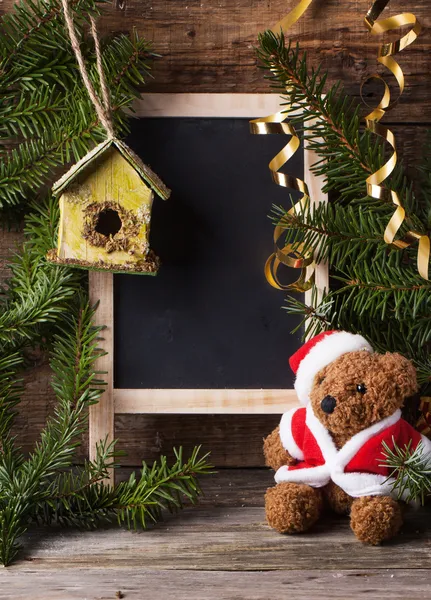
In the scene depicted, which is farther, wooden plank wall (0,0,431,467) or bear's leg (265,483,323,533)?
wooden plank wall (0,0,431,467)

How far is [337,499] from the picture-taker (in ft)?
3.11

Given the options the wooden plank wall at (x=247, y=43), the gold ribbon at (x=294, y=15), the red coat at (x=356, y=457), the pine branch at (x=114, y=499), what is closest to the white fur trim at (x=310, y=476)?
the red coat at (x=356, y=457)

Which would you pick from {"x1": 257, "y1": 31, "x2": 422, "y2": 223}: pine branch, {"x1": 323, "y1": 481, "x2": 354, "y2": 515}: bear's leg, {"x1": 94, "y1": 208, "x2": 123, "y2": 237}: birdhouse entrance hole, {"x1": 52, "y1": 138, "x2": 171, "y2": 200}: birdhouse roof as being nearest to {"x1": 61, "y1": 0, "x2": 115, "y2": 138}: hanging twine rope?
{"x1": 52, "y1": 138, "x2": 171, "y2": 200}: birdhouse roof

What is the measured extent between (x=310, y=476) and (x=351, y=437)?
0.08 meters

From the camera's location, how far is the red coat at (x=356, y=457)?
90 centimetres

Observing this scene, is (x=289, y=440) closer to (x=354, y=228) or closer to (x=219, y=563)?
(x=219, y=563)

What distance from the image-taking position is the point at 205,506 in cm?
101

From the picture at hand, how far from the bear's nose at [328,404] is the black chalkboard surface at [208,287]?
180mm

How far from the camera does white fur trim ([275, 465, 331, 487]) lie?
93 centimetres

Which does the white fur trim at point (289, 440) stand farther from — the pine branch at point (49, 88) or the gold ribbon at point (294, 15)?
the gold ribbon at point (294, 15)

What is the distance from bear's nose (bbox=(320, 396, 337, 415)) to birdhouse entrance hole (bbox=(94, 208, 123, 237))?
0.41 m

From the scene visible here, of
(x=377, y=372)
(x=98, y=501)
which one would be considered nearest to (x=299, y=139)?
(x=377, y=372)

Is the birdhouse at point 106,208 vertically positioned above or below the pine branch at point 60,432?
above

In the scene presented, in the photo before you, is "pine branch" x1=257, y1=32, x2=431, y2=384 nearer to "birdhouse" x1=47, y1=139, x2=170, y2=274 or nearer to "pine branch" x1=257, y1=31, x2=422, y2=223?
"pine branch" x1=257, y1=31, x2=422, y2=223
